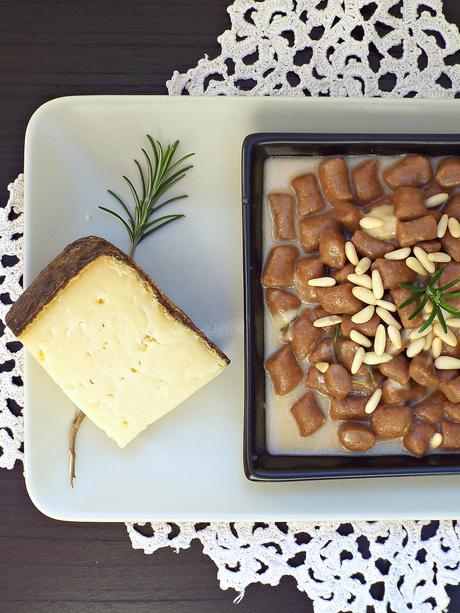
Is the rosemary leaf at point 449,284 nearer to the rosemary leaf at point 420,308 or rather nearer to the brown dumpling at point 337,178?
the rosemary leaf at point 420,308

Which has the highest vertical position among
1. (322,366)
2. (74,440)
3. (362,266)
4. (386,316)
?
(362,266)

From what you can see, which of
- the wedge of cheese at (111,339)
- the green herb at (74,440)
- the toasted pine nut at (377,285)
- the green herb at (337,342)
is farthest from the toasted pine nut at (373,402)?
the green herb at (74,440)

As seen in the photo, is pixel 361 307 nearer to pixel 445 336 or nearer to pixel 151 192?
pixel 445 336

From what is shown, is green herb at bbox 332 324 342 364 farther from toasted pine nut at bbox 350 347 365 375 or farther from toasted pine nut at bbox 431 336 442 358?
toasted pine nut at bbox 431 336 442 358

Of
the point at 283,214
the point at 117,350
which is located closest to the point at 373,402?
the point at 283,214

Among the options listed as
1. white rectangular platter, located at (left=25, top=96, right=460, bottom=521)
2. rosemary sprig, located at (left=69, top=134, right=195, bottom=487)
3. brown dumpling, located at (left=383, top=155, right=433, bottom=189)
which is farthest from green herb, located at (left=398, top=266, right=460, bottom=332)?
rosemary sprig, located at (left=69, top=134, right=195, bottom=487)
